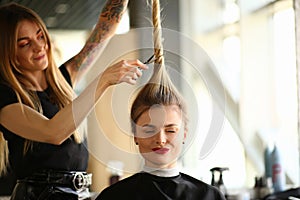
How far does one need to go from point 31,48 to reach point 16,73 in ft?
0.30

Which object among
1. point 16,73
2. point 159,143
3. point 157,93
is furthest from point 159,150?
point 16,73

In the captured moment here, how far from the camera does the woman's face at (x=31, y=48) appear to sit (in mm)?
1770

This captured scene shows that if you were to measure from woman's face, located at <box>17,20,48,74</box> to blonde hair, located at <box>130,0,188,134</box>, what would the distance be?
0.34 metres

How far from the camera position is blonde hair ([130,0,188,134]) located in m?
1.68

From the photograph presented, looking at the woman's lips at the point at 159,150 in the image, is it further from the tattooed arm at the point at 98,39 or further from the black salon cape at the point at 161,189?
the tattooed arm at the point at 98,39

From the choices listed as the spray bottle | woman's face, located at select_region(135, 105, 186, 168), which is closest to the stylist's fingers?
woman's face, located at select_region(135, 105, 186, 168)

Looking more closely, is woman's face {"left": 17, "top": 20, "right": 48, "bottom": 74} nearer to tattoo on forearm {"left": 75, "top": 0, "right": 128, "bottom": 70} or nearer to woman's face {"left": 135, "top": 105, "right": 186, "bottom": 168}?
tattoo on forearm {"left": 75, "top": 0, "right": 128, "bottom": 70}

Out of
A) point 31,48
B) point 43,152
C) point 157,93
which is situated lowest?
point 43,152

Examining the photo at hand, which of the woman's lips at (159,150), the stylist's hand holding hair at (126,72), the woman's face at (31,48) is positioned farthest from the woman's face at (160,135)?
the woman's face at (31,48)

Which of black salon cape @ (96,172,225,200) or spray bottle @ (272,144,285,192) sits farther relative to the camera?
spray bottle @ (272,144,285,192)

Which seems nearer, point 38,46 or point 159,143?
point 159,143

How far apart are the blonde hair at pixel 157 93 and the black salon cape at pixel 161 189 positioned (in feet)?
0.50

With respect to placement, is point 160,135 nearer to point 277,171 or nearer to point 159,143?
point 159,143

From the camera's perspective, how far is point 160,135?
1678 mm
